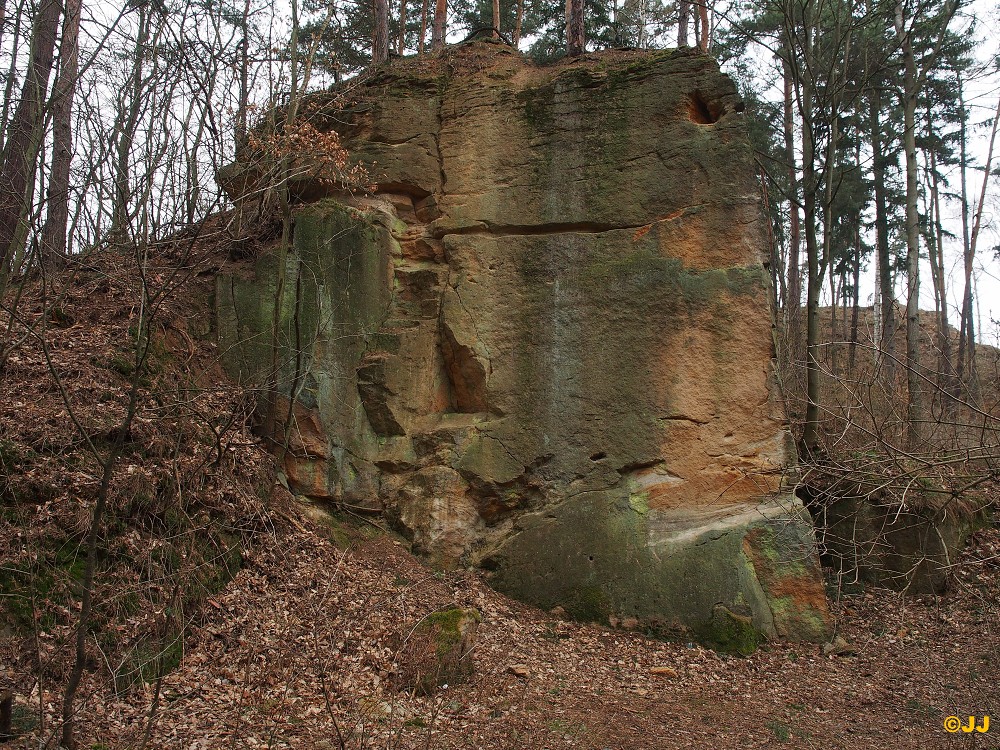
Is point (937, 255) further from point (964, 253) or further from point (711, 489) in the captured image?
point (711, 489)

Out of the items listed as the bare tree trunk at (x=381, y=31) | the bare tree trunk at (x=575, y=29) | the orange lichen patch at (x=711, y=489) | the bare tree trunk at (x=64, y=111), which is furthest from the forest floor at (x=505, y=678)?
the bare tree trunk at (x=381, y=31)

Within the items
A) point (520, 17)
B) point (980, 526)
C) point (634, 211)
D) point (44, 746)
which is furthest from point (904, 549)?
point (520, 17)

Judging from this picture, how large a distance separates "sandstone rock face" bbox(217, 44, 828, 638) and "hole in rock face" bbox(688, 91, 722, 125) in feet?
0.08

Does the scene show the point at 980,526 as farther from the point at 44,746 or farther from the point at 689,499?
the point at 44,746

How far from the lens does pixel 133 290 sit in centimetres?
805

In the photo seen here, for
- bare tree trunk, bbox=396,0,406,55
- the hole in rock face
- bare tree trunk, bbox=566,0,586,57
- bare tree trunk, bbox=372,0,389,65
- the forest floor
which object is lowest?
the forest floor

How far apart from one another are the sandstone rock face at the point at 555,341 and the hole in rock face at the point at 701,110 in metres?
0.02

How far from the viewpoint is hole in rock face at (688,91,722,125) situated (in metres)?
8.04

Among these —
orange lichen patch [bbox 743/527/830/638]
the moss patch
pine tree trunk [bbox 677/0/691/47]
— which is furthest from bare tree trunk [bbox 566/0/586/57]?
the moss patch

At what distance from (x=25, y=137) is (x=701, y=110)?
6648 millimetres

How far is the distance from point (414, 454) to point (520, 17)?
12.2m

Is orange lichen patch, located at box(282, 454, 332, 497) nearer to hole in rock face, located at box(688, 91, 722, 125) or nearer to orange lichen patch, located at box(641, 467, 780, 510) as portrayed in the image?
orange lichen patch, located at box(641, 467, 780, 510)

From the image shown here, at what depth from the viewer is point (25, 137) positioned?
21.9 ft

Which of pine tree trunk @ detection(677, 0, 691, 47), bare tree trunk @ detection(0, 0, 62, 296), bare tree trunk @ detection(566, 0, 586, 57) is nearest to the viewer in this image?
bare tree trunk @ detection(0, 0, 62, 296)
